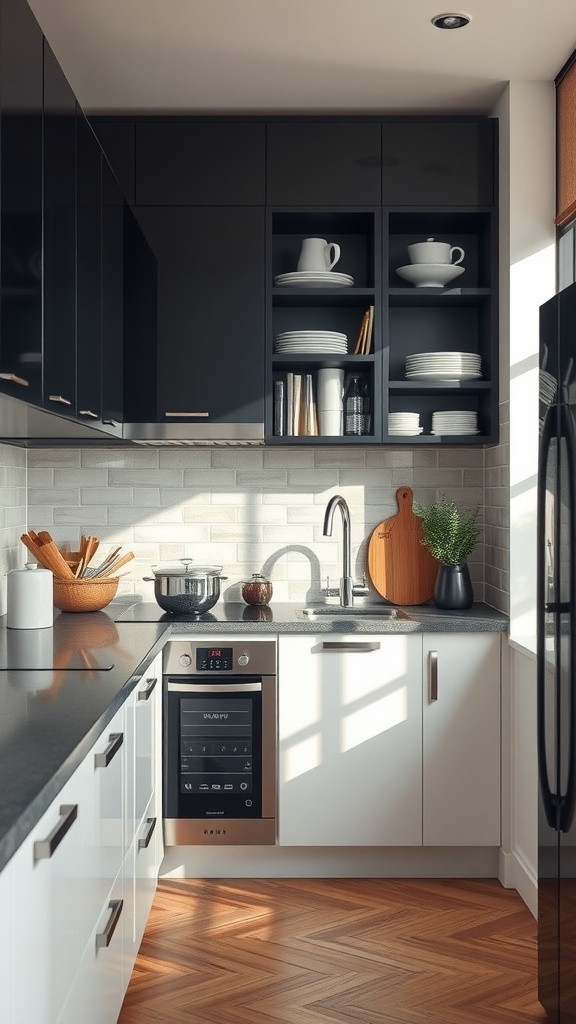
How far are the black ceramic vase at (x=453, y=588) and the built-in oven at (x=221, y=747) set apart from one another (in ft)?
2.31

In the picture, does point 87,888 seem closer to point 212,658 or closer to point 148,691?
point 148,691

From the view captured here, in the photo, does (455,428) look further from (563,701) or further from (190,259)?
(563,701)

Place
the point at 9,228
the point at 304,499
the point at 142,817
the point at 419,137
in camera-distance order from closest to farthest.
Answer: the point at 9,228
the point at 142,817
the point at 419,137
the point at 304,499

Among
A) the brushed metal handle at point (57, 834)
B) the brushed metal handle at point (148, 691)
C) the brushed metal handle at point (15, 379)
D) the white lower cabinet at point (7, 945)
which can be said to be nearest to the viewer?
the white lower cabinet at point (7, 945)

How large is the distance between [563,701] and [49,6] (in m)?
2.46

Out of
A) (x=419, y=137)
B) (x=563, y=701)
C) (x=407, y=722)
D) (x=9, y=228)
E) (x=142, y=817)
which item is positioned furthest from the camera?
(x=419, y=137)

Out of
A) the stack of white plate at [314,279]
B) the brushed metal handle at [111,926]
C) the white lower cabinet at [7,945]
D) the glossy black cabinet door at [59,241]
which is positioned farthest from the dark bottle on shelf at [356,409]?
the white lower cabinet at [7,945]

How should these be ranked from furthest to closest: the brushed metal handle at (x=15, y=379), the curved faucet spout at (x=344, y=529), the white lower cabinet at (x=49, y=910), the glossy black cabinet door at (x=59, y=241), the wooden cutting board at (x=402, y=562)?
the wooden cutting board at (x=402, y=562), the curved faucet spout at (x=344, y=529), the glossy black cabinet door at (x=59, y=241), the brushed metal handle at (x=15, y=379), the white lower cabinet at (x=49, y=910)

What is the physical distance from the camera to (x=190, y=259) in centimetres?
378

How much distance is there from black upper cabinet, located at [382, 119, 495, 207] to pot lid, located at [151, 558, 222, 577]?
153 cm

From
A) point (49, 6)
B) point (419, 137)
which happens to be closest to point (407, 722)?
point (419, 137)

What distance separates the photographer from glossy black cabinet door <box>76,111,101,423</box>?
2.83 m

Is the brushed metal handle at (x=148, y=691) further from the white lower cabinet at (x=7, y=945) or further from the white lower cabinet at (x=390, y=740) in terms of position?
the white lower cabinet at (x=7, y=945)

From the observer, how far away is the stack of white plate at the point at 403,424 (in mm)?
3855
